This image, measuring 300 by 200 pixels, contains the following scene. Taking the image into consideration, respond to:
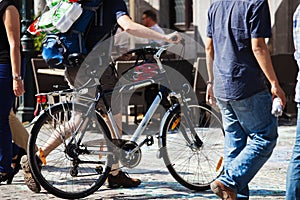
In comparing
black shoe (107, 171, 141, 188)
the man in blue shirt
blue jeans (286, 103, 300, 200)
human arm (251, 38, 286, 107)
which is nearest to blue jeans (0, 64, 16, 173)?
black shoe (107, 171, 141, 188)

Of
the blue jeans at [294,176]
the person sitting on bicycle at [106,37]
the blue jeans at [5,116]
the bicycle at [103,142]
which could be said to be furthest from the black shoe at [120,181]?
the blue jeans at [294,176]

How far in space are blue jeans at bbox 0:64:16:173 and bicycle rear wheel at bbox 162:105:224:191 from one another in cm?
133

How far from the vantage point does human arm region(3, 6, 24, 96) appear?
700 cm

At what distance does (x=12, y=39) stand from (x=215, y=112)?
1.82 meters

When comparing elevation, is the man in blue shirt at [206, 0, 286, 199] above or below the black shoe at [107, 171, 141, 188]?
above

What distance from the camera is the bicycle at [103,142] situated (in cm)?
688

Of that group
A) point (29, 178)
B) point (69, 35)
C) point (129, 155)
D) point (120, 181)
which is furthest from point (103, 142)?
point (69, 35)

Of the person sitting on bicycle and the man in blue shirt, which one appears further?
the person sitting on bicycle

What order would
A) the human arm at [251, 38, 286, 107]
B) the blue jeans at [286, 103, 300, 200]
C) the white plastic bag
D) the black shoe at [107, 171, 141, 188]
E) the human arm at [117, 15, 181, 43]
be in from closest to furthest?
1. the blue jeans at [286, 103, 300, 200]
2. the human arm at [251, 38, 286, 107]
3. the human arm at [117, 15, 181, 43]
4. the white plastic bag
5. the black shoe at [107, 171, 141, 188]

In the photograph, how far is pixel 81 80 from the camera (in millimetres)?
7141

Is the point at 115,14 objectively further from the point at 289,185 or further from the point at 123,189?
the point at 289,185

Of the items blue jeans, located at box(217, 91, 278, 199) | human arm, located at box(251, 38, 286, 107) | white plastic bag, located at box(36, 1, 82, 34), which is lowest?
blue jeans, located at box(217, 91, 278, 199)

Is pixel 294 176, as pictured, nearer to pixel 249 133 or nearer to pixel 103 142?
pixel 249 133

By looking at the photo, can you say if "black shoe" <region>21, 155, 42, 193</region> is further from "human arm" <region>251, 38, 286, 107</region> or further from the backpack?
"human arm" <region>251, 38, 286, 107</region>
